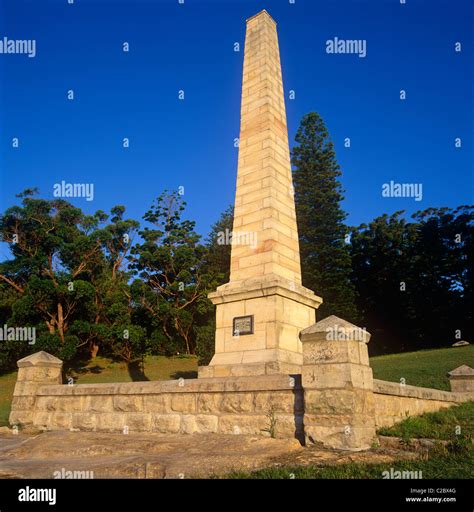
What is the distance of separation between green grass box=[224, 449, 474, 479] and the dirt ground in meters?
0.20

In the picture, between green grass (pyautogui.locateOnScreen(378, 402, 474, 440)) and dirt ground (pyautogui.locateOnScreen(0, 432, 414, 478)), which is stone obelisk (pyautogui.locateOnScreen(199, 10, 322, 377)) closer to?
dirt ground (pyautogui.locateOnScreen(0, 432, 414, 478))

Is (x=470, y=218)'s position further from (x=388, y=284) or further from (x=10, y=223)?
(x=10, y=223)

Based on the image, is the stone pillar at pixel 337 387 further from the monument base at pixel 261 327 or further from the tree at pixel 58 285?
the tree at pixel 58 285

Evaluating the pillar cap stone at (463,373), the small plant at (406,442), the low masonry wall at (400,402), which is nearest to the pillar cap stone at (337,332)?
the low masonry wall at (400,402)

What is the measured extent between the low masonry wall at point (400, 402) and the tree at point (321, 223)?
17437 mm

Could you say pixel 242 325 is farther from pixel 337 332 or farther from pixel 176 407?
pixel 337 332

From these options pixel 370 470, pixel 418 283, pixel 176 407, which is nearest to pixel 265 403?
pixel 176 407

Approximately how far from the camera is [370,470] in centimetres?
420

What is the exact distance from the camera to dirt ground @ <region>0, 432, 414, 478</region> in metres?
4.50

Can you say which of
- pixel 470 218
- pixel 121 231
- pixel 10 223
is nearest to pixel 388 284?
pixel 470 218

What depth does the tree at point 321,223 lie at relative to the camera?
2591 centimetres

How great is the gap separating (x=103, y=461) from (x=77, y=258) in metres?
21.8

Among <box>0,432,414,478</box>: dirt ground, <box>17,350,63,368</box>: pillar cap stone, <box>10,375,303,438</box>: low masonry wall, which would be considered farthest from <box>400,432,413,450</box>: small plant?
<box>17,350,63,368</box>: pillar cap stone
